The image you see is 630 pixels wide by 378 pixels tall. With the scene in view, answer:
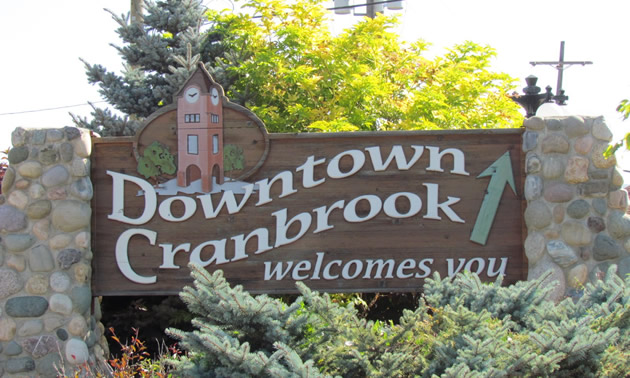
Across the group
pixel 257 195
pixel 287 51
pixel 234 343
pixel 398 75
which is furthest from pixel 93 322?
pixel 398 75

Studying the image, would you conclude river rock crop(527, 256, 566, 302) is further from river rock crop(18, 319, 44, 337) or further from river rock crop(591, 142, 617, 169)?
river rock crop(18, 319, 44, 337)

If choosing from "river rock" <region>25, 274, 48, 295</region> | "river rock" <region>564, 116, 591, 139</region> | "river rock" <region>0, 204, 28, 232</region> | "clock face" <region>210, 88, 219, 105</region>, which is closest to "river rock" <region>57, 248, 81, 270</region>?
"river rock" <region>25, 274, 48, 295</region>

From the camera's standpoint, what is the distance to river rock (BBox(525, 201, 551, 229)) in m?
5.79

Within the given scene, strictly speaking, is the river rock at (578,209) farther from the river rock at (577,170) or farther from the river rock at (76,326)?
the river rock at (76,326)

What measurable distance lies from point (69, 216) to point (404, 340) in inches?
128

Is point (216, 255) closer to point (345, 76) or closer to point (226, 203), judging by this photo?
point (226, 203)

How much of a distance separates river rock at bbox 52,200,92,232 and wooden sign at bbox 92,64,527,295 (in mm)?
168

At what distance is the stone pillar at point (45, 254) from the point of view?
564cm

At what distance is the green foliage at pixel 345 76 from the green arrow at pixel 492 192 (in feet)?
6.40

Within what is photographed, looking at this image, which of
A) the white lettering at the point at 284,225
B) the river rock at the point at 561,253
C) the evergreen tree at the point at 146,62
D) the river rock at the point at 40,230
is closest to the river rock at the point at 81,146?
the river rock at the point at 40,230

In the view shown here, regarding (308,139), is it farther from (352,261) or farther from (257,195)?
(352,261)

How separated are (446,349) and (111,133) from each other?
578 cm

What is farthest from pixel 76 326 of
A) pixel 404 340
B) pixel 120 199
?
pixel 404 340

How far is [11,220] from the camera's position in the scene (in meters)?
5.71
